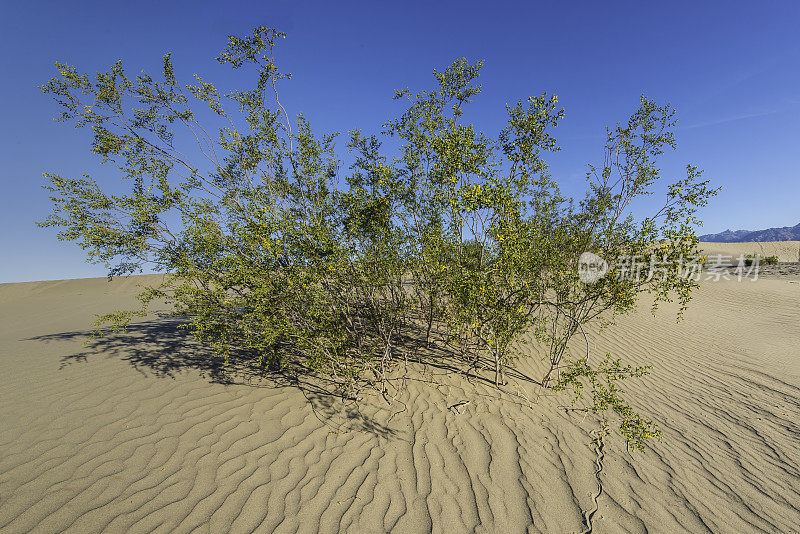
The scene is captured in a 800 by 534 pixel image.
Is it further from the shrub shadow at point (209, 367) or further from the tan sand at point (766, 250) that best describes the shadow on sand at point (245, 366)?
the tan sand at point (766, 250)

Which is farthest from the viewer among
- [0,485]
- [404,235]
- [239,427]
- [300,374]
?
[300,374]

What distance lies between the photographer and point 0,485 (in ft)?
11.5

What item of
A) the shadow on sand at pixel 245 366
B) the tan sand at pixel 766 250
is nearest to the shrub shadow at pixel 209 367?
the shadow on sand at pixel 245 366

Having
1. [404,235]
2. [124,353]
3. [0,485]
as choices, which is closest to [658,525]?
[404,235]

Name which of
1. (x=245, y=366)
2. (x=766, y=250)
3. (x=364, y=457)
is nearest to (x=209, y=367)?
(x=245, y=366)

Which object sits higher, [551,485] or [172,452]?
[172,452]

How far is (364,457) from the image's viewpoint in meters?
4.42

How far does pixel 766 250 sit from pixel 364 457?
5127 cm

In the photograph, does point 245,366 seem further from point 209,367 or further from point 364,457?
point 364,457

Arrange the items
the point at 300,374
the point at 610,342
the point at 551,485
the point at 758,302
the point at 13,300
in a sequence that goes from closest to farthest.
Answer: the point at 551,485
the point at 300,374
the point at 610,342
the point at 758,302
the point at 13,300

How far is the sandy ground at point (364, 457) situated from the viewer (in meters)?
3.49

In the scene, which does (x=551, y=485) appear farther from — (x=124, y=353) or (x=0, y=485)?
(x=124, y=353)

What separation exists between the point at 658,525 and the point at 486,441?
2172 millimetres

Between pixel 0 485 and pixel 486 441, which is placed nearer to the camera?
pixel 0 485
